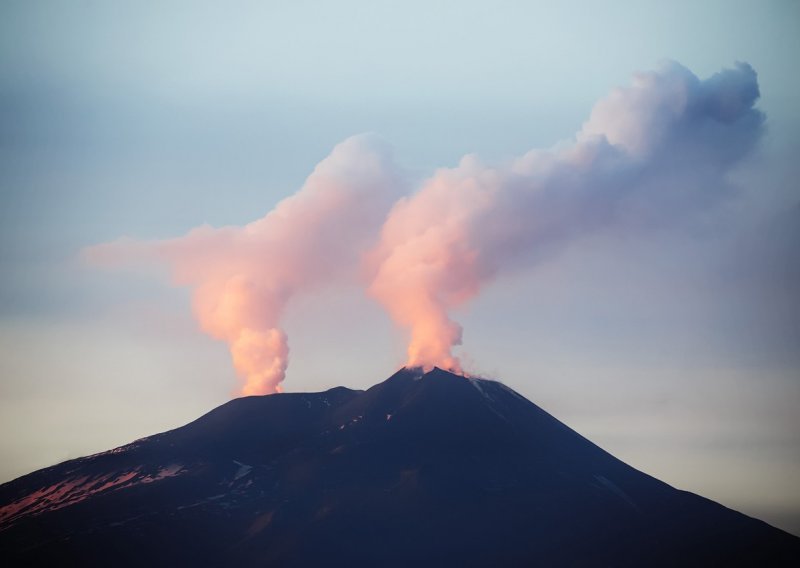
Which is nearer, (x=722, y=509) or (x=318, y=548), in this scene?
(x=318, y=548)

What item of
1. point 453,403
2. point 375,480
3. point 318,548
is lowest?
point 318,548

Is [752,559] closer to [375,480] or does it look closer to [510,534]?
[510,534]

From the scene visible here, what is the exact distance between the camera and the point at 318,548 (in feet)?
504

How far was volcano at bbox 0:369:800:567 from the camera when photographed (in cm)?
15450

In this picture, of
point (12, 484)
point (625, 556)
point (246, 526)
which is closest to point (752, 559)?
point (625, 556)

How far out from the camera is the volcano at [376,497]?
15450 centimetres

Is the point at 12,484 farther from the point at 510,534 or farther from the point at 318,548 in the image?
the point at 510,534

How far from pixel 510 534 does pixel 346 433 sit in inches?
1416

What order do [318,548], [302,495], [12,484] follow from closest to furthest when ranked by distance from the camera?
1. [318,548]
2. [302,495]
3. [12,484]

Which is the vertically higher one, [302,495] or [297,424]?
[297,424]

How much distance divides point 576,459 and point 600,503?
15248mm

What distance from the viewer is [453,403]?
188 meters

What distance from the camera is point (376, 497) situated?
166 meters

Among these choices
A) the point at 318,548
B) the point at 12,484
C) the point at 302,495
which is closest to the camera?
the point at 318,548
